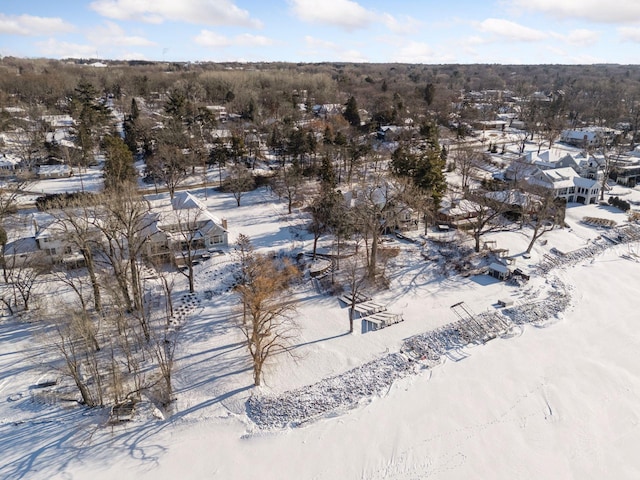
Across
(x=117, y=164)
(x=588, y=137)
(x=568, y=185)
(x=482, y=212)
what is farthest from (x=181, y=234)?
(x=588, y=137)

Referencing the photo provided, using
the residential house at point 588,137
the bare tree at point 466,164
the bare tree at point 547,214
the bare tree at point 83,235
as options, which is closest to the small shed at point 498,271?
the bare tree at point 547,214

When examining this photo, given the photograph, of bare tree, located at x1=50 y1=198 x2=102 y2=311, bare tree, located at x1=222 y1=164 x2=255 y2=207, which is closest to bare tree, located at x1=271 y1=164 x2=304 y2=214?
bare tree, located at x1=222 y1=164 x2=255 y2=207

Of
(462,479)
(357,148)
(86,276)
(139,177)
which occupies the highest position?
(357,148)

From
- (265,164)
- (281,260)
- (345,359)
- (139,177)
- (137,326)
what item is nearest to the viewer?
(345,359)

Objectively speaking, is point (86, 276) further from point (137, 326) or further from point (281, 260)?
point (281, 260)

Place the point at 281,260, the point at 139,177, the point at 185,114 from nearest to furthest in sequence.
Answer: the point at 281,260
the point at 139,177
the point at 185,114

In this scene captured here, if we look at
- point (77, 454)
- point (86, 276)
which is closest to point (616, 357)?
point (77, 454)

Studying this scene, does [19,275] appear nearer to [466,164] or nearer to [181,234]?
[181,234]

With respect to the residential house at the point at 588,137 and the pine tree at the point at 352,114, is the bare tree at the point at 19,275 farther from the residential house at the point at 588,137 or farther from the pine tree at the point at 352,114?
the residential house at the point at 588,137
